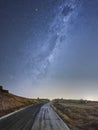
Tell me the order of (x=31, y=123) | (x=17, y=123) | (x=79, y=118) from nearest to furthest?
(x=17, y=123)
(x=31, y=123)
(x=79, y=118)

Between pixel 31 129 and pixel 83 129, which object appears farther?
pixel 83 129

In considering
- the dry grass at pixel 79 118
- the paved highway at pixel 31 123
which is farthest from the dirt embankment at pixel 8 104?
the dry grass at pixel 79 118

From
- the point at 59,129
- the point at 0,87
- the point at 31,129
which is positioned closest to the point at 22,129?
the point at 31,129

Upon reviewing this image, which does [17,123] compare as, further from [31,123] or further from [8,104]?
[8,104]

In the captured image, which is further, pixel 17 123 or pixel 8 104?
pixel 8 104

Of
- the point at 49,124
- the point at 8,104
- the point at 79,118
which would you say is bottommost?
the point at 49,124

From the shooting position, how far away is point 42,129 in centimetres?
1591

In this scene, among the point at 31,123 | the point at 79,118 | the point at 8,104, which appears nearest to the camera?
the point at 31,123

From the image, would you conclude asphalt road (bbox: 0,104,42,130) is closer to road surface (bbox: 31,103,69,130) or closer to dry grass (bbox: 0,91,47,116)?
road surface (bbox: 31,103,69,130)

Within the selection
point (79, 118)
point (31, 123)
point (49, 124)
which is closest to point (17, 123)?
point (31, 123)

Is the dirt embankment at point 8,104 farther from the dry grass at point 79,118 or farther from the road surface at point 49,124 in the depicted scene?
the dry grass at point 79,118

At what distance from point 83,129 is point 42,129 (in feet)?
17.5

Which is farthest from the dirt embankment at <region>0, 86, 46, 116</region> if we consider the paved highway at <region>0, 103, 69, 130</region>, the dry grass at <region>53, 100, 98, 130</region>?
the dry grass at <region>53, 100, 98, 130</region>

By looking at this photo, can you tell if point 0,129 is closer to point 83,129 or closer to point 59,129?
point 59,129
